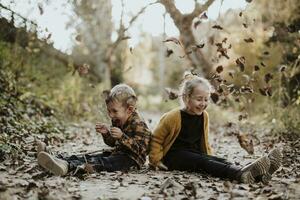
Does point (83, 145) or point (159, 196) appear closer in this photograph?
point (159, 196)

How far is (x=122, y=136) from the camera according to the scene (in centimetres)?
472

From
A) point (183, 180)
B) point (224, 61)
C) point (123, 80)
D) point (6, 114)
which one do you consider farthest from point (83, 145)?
point (123, 80)

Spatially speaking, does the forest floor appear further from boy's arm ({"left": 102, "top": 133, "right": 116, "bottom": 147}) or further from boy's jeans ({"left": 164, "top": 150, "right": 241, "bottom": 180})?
boy's arm ({"left": 102, "top": 133, "right": 116, "bottom": 147})

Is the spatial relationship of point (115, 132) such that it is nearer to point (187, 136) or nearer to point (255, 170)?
point (187, 136)

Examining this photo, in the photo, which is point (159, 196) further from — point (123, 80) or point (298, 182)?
point (123, 80)

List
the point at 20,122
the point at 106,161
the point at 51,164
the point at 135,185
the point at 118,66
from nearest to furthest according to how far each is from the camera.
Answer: the point at 135,185
the point at 51,164
the point at 106,161
the point at 20,122
the point at 118,66

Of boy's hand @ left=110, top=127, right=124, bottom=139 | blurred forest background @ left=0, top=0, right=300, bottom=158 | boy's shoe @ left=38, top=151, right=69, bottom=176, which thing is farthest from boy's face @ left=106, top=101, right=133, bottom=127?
blurred forest background @ left=0, top=0, right=300, bottom=158

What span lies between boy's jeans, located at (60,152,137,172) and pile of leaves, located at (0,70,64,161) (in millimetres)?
818

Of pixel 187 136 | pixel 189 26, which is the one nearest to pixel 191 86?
pixel 187 136

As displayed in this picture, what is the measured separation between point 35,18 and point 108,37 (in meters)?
6.64

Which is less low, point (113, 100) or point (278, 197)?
point (113, 100)

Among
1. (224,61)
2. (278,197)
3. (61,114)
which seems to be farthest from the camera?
(224,61)

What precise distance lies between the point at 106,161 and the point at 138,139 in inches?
16.0

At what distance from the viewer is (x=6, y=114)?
7055 millimetres
